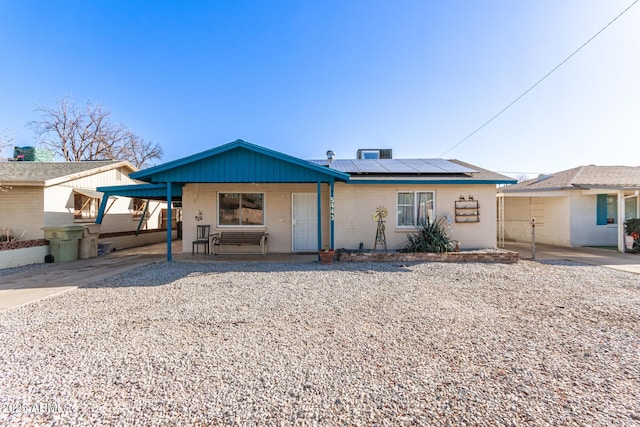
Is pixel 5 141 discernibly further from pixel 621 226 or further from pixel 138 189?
pixel 621 226

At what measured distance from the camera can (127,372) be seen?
2582mm

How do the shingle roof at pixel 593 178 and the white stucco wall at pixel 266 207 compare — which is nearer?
the white stucco wall at pixel 266 207

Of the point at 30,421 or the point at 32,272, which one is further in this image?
the point at 32,272

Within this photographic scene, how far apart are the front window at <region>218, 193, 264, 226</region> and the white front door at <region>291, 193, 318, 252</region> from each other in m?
1.23

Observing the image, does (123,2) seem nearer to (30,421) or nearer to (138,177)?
(138,177)

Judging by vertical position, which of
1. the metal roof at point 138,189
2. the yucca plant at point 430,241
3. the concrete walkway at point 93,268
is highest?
A: the metal roof at point 138,189

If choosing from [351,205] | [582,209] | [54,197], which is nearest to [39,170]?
[54,197]

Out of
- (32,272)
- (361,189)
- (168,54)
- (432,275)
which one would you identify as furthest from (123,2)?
(432,275)

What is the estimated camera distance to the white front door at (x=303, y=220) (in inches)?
388

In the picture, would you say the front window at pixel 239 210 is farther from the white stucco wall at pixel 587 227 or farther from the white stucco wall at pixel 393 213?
the white stucco wall at pixel 587 227

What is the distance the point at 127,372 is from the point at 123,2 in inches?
526

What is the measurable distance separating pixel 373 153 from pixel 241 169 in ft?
28.0

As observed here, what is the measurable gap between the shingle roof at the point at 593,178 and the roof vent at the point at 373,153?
6.44m

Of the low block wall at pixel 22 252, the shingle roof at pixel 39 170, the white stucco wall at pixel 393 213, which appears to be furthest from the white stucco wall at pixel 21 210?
the white stucco wall at pixel 393 213
